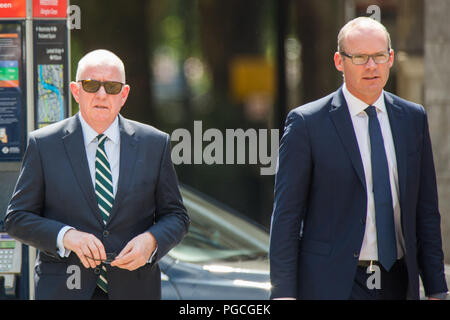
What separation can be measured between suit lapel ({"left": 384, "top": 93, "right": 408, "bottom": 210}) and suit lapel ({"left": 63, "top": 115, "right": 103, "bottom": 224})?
1221mm

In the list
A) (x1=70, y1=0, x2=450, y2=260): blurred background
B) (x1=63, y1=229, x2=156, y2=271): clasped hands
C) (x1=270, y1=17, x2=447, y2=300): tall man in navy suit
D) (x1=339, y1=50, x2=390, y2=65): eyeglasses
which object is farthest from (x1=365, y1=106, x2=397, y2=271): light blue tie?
(x1=70, y1=0, x2=450, y2=260): blurred background

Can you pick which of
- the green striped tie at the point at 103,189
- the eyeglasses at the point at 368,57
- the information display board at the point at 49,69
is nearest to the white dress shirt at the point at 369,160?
the eyeglasses at the point at 368,57

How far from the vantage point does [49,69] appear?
14.6 ft

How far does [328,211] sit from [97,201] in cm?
93

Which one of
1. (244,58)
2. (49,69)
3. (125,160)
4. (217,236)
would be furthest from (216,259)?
(244,58)

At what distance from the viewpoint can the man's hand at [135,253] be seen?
3.44m

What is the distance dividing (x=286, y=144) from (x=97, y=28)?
885cm

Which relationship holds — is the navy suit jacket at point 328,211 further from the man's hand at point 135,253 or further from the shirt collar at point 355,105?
the man's hand at point 135,253

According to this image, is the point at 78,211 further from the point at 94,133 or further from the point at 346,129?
the point at 346,129

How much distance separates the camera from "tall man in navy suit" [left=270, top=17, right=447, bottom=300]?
351 centimetres

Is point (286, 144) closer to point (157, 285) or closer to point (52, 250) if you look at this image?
point (157, 285)

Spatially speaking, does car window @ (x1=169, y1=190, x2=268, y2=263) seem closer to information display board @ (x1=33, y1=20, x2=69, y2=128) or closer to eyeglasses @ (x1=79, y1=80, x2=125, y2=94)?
information display board @ (x1=33, y1=20, x2=69, y2=128)

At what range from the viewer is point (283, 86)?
38.4 feet

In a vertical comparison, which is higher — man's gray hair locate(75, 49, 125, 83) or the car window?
man's gray hair locate(75, 49, 125, 83)
